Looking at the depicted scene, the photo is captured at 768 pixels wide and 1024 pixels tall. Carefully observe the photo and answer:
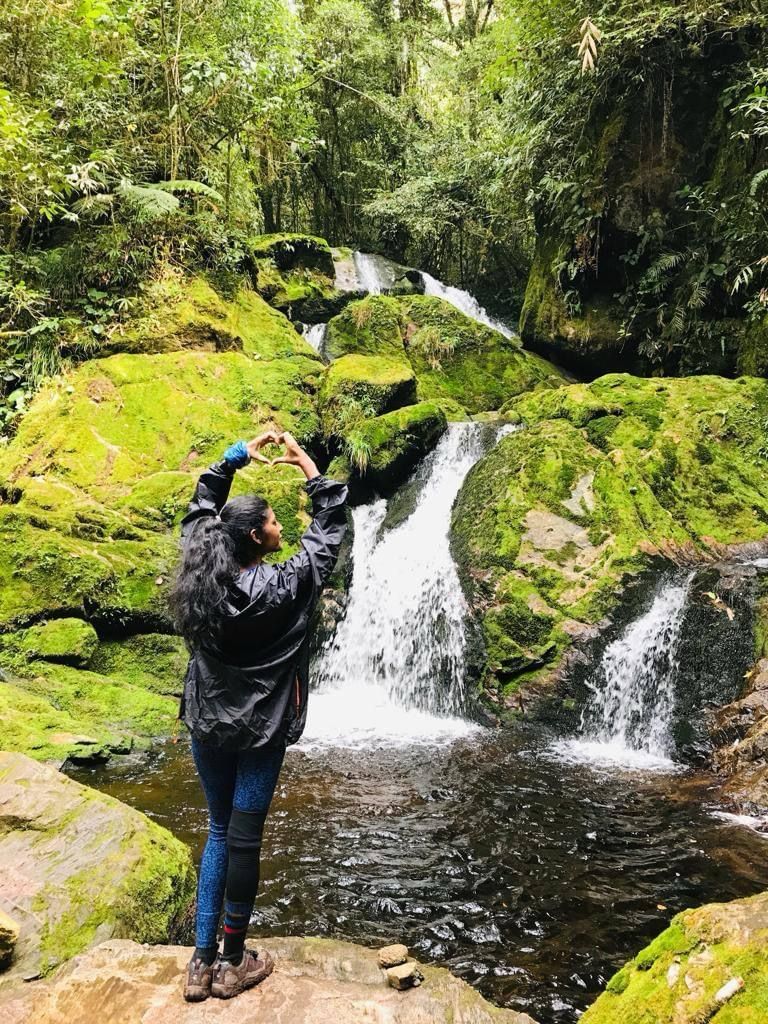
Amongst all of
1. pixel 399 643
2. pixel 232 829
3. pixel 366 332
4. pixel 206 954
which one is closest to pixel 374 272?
pixel 366 332

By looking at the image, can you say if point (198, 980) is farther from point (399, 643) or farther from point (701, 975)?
point (399, 643)

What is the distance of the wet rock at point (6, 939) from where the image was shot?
2494mm

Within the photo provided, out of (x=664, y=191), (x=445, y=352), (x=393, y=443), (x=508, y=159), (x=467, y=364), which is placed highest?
(x=508, y=159)

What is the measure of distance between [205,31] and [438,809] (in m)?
13.6

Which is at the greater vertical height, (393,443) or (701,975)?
(393,443)

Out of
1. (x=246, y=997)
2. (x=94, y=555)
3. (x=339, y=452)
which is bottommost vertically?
(x=246, y=997)

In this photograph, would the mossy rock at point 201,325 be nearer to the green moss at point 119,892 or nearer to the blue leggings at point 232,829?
the green moss at point 119,892

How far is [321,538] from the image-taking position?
2.39 meters

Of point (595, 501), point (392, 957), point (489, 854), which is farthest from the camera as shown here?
point (595, 501)

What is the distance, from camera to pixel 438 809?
5.04 metres

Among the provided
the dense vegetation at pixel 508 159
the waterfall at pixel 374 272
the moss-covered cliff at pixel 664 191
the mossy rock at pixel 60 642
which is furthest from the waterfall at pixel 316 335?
the mossy rock at pixel 60 642

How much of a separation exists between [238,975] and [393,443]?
8630 millimetres

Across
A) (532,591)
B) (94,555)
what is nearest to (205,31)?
(94,555)

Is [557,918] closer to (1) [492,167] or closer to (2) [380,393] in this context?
(2) [380,393]
